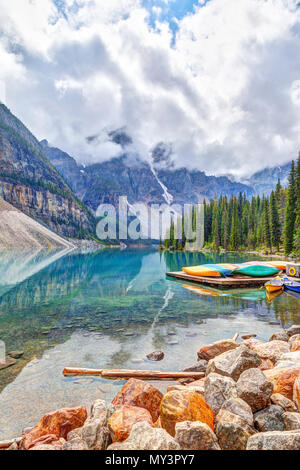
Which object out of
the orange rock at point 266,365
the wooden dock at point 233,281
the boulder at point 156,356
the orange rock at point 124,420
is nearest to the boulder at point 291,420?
the orange rock at point 124,420

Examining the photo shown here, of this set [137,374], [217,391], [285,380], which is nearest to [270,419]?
[217,391]

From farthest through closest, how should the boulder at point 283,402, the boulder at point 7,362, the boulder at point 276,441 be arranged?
the boulder at point 7,362 → the boulder at point 283,402 → the boulder at point 276,441

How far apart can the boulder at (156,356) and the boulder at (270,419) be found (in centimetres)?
497

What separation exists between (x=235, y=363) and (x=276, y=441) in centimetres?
256

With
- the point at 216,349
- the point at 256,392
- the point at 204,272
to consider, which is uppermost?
the point at 256,392

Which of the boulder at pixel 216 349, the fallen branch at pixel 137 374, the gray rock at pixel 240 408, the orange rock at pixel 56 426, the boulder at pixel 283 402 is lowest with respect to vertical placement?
the fallen branch at pixel 137 374

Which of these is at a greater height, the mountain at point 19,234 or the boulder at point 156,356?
the mountain at point 19,234

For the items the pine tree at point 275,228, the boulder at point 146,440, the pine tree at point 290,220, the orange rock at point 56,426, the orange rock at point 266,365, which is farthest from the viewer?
the pine tree at point 275,228

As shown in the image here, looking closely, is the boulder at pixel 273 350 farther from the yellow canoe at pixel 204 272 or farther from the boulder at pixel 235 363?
the yellow canoe at pixel 204 272

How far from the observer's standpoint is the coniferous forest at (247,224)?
76.3m

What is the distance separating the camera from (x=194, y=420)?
4195 millimetres

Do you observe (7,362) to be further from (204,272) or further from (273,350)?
(204,272)

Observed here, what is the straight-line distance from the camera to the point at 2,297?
20109 millimetres
